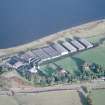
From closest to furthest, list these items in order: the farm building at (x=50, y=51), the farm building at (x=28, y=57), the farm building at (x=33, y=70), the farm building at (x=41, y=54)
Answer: the farm building at (x=33, y=70) < the farm building at (x=28, y=57) < the farm building at (x=41, y=54) < the farm building at (x=50, y=51)

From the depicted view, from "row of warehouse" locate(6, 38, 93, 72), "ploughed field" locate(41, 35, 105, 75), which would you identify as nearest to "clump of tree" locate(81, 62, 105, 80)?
"ploughed field" locate(41, 35, 105, 75)

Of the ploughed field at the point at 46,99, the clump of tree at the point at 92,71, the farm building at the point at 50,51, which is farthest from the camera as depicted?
the farm building at the point at 50,51

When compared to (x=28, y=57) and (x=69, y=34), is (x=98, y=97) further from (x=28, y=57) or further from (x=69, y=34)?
(x=69, y=34)

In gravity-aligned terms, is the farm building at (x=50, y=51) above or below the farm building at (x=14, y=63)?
above

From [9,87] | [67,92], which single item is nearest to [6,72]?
[9,87]

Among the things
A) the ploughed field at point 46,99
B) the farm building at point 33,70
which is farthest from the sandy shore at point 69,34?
the ploughed field at point 46,99

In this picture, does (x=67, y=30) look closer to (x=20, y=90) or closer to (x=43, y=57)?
(x=43, y=57)

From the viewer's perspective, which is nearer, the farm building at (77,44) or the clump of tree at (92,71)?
the clump of tree at (92,71)

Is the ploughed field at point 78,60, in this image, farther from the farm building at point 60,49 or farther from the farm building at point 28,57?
the farm building at point 28,57
